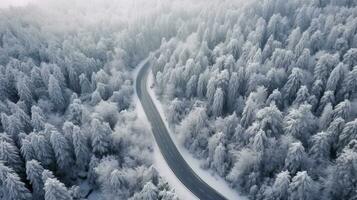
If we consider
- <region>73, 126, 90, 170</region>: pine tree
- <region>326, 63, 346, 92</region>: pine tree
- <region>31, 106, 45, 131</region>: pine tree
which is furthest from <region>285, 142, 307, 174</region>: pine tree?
<region>31, 106, 45, 131</region>: pine tree

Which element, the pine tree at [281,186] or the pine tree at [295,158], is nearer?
the pine tree at [281,186]

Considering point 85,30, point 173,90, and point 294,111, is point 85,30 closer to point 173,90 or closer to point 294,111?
point 173,90

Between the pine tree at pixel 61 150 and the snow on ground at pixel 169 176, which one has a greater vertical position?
the pine tree at pixel 61 150

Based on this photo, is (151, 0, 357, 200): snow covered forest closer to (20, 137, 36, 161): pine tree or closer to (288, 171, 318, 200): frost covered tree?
(288, 171, 318, 200): frost covered tree

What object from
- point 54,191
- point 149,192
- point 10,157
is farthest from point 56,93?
point 149,192

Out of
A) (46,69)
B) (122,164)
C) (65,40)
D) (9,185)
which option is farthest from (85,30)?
(9,185)

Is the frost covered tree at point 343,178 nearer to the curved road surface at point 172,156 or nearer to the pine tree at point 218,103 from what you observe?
the curved road surface at point 172,156

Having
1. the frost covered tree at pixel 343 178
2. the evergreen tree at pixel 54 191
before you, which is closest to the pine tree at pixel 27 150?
the evergreen tree at pixel 54 191
